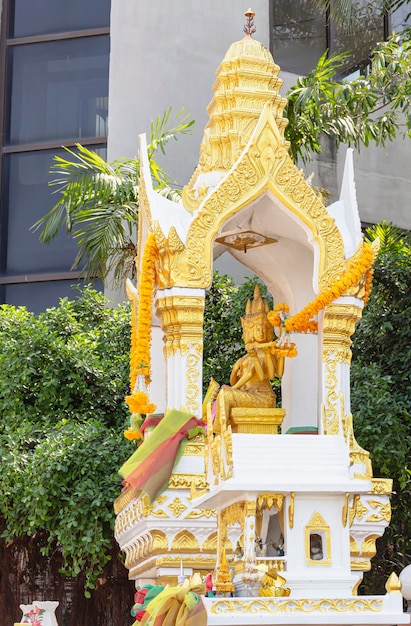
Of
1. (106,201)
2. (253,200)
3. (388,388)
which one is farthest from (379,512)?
(106,201)

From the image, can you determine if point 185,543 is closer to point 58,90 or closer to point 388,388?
point 388,388

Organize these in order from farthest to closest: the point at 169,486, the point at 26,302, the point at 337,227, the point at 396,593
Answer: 1. the point at 26,302
2. the point at 337,227
3. the point at 169,486
4. the point at 396,593

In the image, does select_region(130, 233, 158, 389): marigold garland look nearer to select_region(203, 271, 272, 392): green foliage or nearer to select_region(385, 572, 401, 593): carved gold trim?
select_region(385, 572, 401, 593): carved gold trim

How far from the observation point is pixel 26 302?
23625 mm

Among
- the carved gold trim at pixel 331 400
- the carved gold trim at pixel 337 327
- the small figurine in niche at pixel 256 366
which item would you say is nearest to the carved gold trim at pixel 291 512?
the carved gold trim at pixel 331 400

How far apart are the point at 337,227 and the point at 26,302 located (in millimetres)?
12170

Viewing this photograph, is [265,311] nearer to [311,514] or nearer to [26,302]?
[311,514]

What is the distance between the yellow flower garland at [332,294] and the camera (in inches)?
481

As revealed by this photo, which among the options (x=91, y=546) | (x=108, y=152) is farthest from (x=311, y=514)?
(x=108, y=152)

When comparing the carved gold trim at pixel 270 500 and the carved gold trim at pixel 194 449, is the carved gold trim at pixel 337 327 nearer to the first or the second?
the carved gold trim at pixel 194 449

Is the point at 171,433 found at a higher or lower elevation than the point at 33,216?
lower

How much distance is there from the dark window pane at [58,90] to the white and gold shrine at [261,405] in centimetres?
1061

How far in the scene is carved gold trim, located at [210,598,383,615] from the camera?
923 centimetres

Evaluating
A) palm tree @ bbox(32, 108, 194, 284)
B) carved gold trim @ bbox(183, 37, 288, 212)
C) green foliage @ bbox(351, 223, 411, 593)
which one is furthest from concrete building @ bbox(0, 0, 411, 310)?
carved gold trim @ bbox(183, 37, 288, 212)
